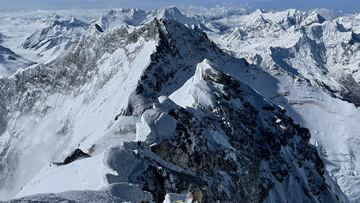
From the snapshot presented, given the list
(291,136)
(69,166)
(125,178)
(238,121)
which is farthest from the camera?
(291,136)

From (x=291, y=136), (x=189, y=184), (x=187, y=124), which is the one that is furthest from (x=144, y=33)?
(x=189, y=184)

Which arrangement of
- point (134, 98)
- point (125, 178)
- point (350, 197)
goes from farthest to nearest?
1. point (350, 197)
2. point (134, 98)
3. point (125, 178)

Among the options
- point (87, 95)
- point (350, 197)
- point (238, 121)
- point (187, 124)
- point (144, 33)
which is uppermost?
point (187, 124)

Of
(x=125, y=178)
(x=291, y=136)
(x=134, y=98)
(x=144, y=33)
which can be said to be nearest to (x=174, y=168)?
(x=125, y=178)

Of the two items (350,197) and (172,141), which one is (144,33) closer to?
(350,197)

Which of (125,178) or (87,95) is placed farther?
(87,95)

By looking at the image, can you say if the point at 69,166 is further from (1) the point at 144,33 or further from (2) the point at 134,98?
(1) the point at 144,33

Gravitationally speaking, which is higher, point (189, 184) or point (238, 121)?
point (189, 184)
